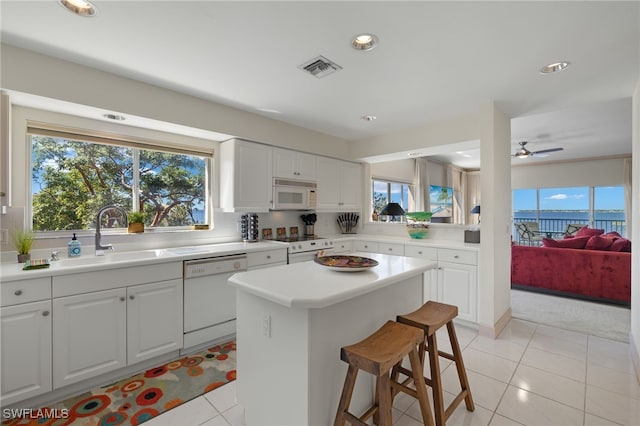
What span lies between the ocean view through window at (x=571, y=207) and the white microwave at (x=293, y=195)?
7.43 meters

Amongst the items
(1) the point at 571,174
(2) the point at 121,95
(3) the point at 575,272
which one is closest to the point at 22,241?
(2) the point at 121,95

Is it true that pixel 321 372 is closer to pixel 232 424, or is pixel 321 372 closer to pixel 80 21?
pixel 232 424

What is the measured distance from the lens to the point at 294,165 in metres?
4.02

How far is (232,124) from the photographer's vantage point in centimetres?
332

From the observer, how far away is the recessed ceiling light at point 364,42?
195cm

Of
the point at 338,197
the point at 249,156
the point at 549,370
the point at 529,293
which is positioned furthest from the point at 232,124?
the point at 529,293

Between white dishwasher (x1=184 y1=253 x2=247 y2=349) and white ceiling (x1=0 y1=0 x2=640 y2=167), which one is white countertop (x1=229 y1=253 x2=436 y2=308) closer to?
white dishwasher (x1=184 y1=253 x2=247 y2=349)

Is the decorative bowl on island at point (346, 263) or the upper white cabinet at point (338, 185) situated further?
the upper white cabinet at point (338, 185)

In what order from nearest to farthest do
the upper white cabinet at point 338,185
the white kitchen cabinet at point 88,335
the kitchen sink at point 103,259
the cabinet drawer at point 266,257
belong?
the white kitchen cabinet at point 88,335, the kitchen sink at point 103,259, the cabinet drawer at point 266,257, the upper white cabinet at point 338,185

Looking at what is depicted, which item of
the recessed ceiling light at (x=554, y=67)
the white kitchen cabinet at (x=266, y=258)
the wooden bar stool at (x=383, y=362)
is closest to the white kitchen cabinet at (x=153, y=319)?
the white kitchen cabinet at (x=266, y=258)

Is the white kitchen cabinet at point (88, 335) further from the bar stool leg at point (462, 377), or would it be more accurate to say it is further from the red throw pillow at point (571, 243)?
the red throw pillow at point (571, 243)

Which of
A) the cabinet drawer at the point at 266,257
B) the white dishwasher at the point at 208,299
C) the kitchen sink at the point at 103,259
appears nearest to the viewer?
the kitchen sink at the point at 103,259

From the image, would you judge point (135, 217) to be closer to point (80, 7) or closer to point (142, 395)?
point (142, 395)

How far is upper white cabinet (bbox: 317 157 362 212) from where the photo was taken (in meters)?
4.41
